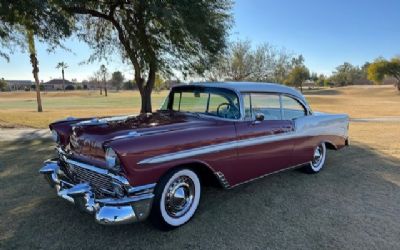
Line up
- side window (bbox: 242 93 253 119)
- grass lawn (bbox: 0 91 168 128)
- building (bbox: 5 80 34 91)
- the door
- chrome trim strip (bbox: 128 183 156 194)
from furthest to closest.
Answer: building (bbox: 5 80 34 91) < grass lawn (bbox: 0 91 168 128) < side window (bbox: 242 93 253 119) < the door < chrome trim strip (bbox: 128 183 156 194)

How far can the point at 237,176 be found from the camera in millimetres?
4125

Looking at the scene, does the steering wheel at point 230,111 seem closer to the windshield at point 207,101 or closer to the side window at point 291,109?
the windshield at point 207,101

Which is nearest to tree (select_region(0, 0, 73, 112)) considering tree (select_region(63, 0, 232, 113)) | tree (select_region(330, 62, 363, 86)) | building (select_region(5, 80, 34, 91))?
tree (select_region(63, 0, 232, 113))

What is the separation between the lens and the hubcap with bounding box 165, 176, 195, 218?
356 centimetres

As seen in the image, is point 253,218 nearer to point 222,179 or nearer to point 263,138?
point 222,179

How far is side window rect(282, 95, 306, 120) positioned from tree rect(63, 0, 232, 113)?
507 cm

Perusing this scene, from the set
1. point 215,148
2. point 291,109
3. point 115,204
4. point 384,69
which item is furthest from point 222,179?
point 384,69

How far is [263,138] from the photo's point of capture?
14.6 ft

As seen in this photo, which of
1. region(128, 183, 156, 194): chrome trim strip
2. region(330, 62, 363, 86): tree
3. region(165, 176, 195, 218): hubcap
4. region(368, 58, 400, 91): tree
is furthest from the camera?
region(330, 62, 363, 86): tree

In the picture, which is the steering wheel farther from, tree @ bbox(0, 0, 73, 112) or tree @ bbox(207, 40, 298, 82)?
tree @ bbox(207, 40, 298, 82)

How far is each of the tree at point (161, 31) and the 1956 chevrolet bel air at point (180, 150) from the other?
5.01 meters

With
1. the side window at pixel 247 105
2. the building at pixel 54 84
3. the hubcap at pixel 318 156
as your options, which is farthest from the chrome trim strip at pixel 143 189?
the building at pixel 54 84

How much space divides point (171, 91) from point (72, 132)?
5.87 ft

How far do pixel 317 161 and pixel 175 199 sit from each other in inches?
128
